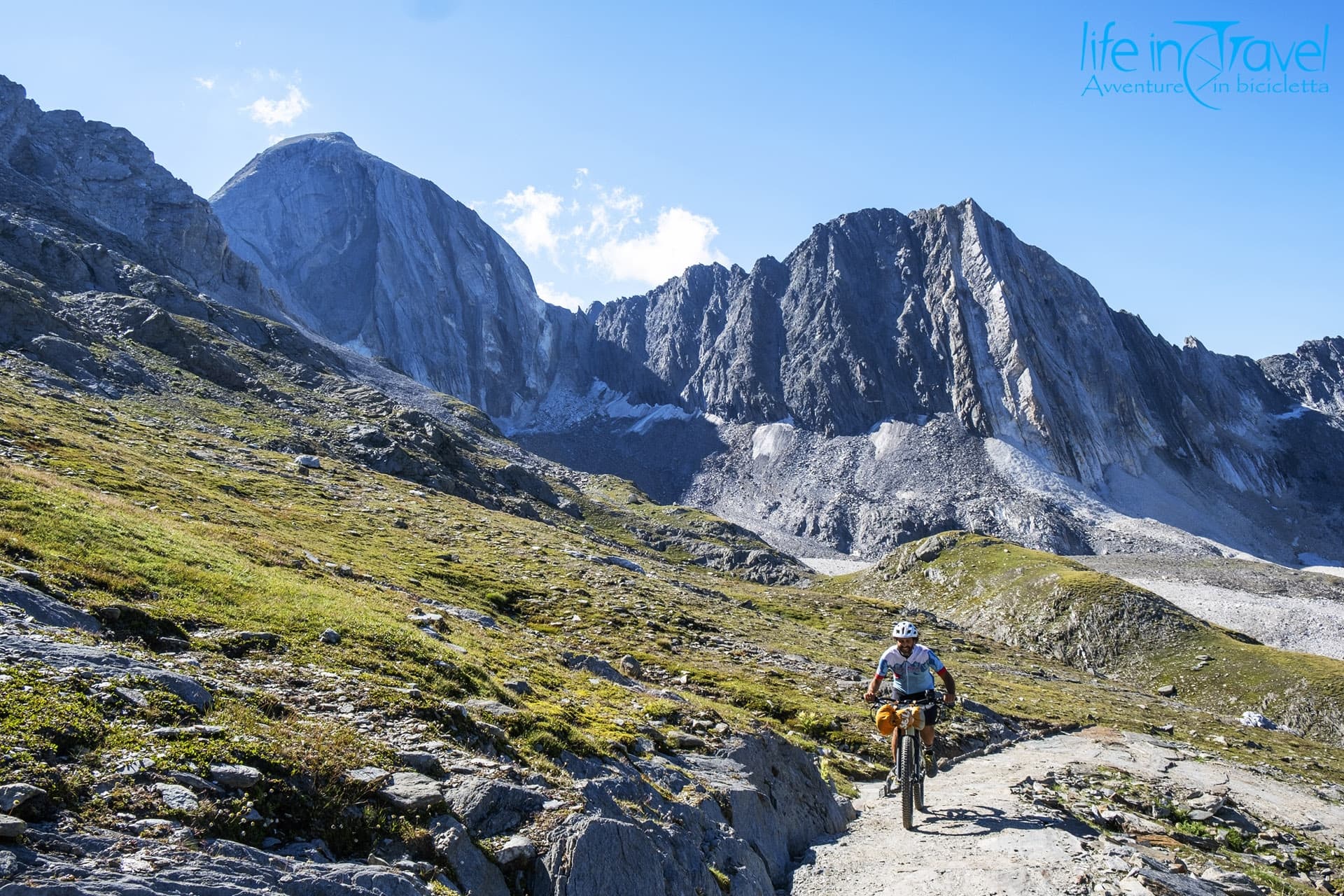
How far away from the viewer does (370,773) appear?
8.87m

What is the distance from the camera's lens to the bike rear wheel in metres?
15.2

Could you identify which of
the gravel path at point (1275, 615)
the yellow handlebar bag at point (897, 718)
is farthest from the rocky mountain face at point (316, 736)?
the gravel path at point (1275, 615)

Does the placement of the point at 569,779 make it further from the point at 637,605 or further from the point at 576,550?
the point at 576,550

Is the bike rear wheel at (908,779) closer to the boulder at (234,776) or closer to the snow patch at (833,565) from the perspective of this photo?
the boulder at (234,776)

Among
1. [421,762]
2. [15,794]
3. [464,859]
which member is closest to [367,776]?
[421,762]

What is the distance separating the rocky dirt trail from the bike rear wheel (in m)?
0.27

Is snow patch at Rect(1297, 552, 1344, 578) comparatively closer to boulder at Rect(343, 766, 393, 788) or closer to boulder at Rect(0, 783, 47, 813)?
boulder at Rect(343, 766, 393, 788)

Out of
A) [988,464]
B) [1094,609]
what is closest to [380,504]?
[1094,609]

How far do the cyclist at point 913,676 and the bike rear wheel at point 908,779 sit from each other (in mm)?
508

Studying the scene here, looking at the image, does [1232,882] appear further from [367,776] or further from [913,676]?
[367,776]

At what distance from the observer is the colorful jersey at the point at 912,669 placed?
16672 millimetres

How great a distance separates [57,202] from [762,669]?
467ft

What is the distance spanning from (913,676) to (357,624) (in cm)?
1166

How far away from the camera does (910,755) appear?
1557 centimetres
